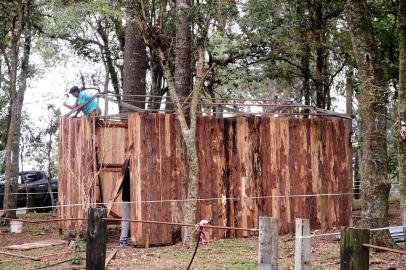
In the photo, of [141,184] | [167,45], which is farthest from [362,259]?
[167,45]

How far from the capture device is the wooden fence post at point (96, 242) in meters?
5.54

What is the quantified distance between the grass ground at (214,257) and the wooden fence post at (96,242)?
2147mm

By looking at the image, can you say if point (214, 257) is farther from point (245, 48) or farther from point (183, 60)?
point (245, 48)

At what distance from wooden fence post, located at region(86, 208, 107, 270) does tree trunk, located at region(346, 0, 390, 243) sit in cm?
428

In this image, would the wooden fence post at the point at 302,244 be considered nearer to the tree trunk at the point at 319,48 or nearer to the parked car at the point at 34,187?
the tree trunk at the point at 319,48

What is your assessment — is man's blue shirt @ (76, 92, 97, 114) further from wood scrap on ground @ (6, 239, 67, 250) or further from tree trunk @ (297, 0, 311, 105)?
tree trunk @ (297, 0, 311, 105)

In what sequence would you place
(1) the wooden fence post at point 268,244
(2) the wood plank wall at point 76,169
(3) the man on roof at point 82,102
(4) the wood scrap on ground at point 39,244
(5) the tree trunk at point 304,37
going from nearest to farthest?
(1) the wooden fence post at point 268,244
(4) the wood scrap on ground at point 39,244
(2) the wood plank wall at point 76,169
(3) the man on roof at point 82,102
(5) the tree trunk at point 304,37

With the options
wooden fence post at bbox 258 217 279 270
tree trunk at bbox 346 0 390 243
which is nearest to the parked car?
tree trunk at bbox 346 0 390 243

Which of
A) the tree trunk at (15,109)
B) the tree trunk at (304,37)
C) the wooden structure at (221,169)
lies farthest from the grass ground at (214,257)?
→ the tree trunk at (304,37)

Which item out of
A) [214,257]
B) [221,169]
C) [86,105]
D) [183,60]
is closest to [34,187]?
[86,105]

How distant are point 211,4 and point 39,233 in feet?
21.3

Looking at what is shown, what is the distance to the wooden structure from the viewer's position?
9938mm

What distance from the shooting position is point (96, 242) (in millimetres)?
5570

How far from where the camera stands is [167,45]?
10.1 meters
